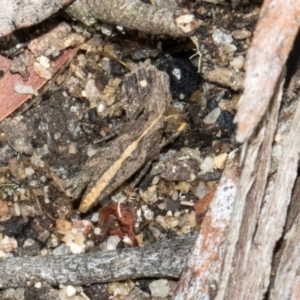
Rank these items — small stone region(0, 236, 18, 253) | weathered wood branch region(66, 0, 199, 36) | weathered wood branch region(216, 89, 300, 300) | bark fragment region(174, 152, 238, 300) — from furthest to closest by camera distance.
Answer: small stone region(0, 236, 18, 253)
weathered wood branch region(66, 0, 199, 36)
bark fragment region(174, 152, 238, 300)
weathered wood branch region(216, 89, 300, 300)

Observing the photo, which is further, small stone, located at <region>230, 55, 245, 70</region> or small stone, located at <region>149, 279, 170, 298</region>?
small stone, located at <region>230, 55, 245, 70</region>

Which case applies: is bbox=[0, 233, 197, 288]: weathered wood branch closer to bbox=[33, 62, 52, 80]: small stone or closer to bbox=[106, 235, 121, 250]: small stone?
bbox=[106, 235, 121, 250]: small stone

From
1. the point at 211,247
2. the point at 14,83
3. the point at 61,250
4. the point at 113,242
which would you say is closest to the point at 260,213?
the point at 211,247

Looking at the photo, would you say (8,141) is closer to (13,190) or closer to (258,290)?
(13,190)

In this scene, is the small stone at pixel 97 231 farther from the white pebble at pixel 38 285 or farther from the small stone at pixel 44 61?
the small stone at pixel 44 61

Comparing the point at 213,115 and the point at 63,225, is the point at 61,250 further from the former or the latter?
the point at 213,115

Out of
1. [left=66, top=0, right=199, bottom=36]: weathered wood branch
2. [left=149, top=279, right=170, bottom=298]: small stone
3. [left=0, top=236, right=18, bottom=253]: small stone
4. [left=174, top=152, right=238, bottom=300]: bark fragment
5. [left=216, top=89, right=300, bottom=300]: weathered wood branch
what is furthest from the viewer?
[left=0, top=236, right=18, bottom=253]: small stone

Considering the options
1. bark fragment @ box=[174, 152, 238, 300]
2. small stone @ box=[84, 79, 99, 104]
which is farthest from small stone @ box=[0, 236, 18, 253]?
bark fragment @ box=[174, 152, 238, 300]

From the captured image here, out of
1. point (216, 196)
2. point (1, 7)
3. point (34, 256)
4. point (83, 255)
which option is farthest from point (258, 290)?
point (1, 7)

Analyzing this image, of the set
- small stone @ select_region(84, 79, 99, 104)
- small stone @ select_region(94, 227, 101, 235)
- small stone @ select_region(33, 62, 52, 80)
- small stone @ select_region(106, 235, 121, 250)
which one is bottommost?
small stone @ select_region(106, 235, 121, 250)
